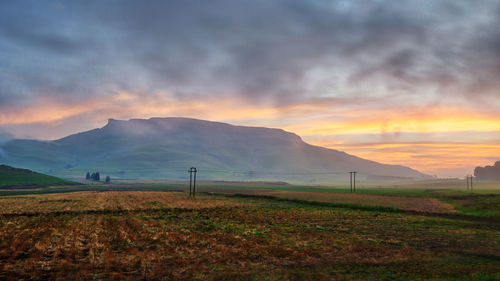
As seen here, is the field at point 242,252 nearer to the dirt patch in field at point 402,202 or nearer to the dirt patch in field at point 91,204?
the dirt patch in field at point 91,204

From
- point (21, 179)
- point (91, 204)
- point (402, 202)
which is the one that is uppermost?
point (21, 179)

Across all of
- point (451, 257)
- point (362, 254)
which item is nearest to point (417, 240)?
point (451, 257)

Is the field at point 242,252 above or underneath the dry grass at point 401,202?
above

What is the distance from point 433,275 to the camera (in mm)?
19219

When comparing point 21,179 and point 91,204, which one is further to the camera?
point 21,179

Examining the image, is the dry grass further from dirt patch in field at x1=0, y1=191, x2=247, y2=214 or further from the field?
the field

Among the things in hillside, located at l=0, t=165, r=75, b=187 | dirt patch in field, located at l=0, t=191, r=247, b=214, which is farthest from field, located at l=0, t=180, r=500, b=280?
hillside, located at l=0, t=165, r=75, b=187

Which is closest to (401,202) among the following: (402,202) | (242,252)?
(402,202)

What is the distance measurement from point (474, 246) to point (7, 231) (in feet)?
144

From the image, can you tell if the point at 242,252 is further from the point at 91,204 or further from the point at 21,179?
Result: the point at 21,179

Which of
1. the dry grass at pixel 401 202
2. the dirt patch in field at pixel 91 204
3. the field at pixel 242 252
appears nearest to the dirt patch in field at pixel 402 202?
the dry grass at pixel 401 202

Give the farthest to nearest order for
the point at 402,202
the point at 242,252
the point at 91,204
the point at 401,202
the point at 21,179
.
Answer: the point at 21,179
the point at 402,202
the point at 401,202
the point at 91,204
the point at 242,252

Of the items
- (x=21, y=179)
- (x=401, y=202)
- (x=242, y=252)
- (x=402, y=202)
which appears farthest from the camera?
(x=21, y=179)

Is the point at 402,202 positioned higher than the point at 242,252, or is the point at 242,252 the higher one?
the point at 242,252
